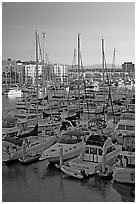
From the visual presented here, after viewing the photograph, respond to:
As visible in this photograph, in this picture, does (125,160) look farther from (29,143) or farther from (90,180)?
(29,143)

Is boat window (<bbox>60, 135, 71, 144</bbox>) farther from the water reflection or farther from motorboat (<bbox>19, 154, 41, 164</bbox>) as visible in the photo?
the water reflection

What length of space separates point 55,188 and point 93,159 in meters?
1.50

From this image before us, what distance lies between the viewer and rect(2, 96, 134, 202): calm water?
5.97 meters

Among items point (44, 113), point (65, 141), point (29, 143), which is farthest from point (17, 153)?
point (44, 113)

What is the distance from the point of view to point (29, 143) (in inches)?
354

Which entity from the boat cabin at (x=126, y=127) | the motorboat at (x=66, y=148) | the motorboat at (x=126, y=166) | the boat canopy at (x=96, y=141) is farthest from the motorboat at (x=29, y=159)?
the boat cabin at (x=126, y=127)

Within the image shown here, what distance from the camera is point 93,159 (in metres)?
7.57

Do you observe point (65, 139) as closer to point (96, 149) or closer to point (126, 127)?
point (96, 149)

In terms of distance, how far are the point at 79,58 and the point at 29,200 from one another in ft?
36.6

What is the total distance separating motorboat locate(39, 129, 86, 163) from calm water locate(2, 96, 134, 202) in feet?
1.19

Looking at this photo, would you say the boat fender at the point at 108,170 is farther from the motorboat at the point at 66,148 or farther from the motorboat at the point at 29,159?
the motorboat at the point at 29,159

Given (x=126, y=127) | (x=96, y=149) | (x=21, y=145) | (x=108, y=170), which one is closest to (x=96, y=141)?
(x=96, y=149)

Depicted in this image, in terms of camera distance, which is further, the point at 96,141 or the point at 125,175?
the point at 96,141

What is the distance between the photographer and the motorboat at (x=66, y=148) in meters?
7.95
